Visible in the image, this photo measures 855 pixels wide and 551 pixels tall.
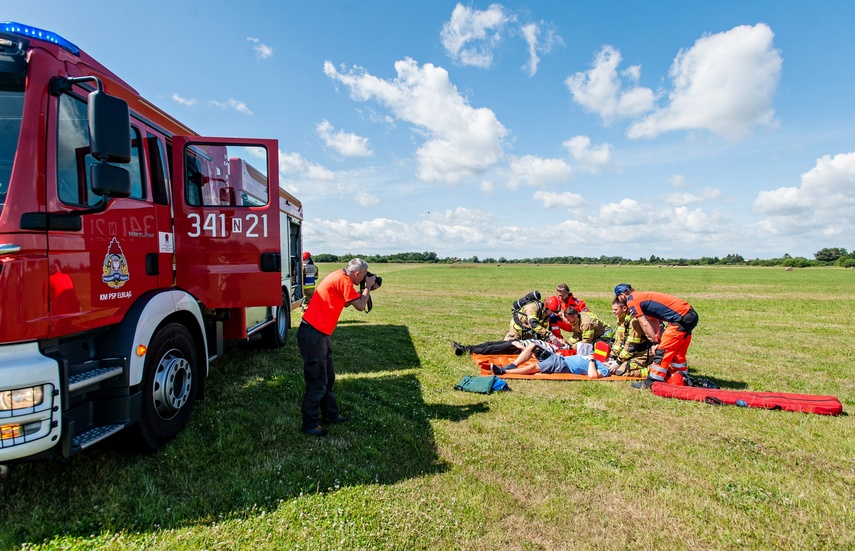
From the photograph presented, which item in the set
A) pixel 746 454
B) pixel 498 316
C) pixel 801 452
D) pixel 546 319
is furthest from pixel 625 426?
pixel 498 316

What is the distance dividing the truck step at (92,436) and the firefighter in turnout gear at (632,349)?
7.00m

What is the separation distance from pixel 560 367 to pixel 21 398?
22.2 feet

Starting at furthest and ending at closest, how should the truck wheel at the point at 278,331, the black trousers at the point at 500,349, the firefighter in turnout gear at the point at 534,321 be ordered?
the firefighter in turnout gear at the point at 534,321 < the black trousers at the point at 500,349 < the truck wheel at the point at 278,331

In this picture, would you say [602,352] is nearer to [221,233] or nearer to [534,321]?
[534,321]

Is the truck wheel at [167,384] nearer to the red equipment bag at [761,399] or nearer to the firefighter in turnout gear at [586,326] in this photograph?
the red equipment bag at [761,399]

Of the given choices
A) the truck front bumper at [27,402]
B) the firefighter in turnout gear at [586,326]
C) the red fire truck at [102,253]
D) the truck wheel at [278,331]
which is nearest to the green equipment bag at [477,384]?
the red fire truck at [102,253]

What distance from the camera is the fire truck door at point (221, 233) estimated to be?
4805mm

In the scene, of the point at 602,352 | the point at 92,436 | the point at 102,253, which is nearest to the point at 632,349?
the point at 602,352

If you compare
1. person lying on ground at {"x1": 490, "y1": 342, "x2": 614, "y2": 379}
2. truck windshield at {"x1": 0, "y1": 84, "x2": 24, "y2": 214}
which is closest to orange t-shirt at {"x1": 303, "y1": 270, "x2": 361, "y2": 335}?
truck windshield at {"x1": 0, "y1": 84, "x2": 24, "y2": 214}

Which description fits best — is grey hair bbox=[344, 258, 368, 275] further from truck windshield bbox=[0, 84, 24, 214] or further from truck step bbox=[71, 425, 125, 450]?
truck windshield bbox=[0, 84, 24, 214]

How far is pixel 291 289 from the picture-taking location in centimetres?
962

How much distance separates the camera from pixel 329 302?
4633 millimetres

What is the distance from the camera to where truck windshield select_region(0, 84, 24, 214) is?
2.73 metres

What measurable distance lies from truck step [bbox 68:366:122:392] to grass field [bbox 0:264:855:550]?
936 millimetres
